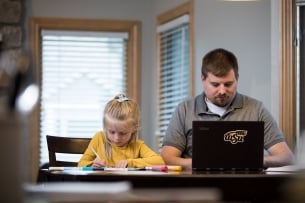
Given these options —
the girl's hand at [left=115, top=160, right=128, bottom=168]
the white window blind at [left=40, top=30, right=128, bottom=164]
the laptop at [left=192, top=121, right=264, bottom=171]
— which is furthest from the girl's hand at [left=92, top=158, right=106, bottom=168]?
the white window blind at [left=40, top=30, right=128, bottom=164]

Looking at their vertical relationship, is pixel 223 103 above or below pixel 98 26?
below

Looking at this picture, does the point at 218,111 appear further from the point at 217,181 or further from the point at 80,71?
the point at 80,71

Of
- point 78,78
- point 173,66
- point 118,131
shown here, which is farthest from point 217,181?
point 78,78

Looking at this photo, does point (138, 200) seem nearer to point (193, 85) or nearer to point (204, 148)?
point (204, 148)

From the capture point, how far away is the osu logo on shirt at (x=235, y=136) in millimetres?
2953

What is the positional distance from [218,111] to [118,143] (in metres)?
0.68

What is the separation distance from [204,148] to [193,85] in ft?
8.08

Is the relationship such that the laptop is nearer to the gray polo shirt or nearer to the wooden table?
the wooden table

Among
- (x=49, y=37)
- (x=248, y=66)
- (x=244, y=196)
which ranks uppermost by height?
(x=49, y=37)

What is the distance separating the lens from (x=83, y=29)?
6258 millimetres

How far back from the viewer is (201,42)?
532 centimetres

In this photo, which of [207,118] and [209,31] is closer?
[207,118]

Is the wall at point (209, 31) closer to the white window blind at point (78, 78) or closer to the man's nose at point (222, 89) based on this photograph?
the white window blind at point (78, 78)

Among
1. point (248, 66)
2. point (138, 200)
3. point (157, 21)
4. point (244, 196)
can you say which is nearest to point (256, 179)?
point (244, 196)
